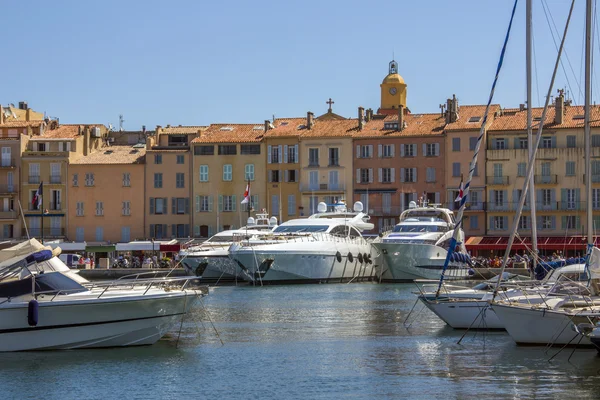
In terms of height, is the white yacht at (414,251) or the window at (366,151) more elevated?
the window at (366,151)

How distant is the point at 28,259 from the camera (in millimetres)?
34000

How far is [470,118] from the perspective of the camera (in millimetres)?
99062

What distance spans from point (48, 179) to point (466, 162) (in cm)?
3666

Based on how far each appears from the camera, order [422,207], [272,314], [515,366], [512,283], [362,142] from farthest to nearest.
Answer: [362,142]
[422,207]
[272,314]
[512,283]
[515,366]

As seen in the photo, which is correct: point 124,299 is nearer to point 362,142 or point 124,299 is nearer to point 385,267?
point 385,267

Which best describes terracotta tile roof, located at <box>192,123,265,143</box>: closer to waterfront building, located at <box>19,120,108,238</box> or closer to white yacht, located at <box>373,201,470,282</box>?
waterfront building, located at <box>19,120,108,238</box>

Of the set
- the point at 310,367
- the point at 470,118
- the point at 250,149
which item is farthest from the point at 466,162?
the point at 310,367

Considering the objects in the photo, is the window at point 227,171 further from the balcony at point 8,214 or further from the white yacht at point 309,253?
the white yacht at point 309,253

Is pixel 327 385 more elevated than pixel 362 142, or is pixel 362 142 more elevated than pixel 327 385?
pixel 362 142

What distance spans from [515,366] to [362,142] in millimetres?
68124

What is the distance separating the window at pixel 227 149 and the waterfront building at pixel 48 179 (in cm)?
1309

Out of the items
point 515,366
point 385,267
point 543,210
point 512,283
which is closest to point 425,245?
point 385,267

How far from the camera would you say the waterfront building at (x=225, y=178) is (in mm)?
101625

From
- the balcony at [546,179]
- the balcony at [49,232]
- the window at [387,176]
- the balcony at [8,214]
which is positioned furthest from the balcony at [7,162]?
the balcony at [546,179]
